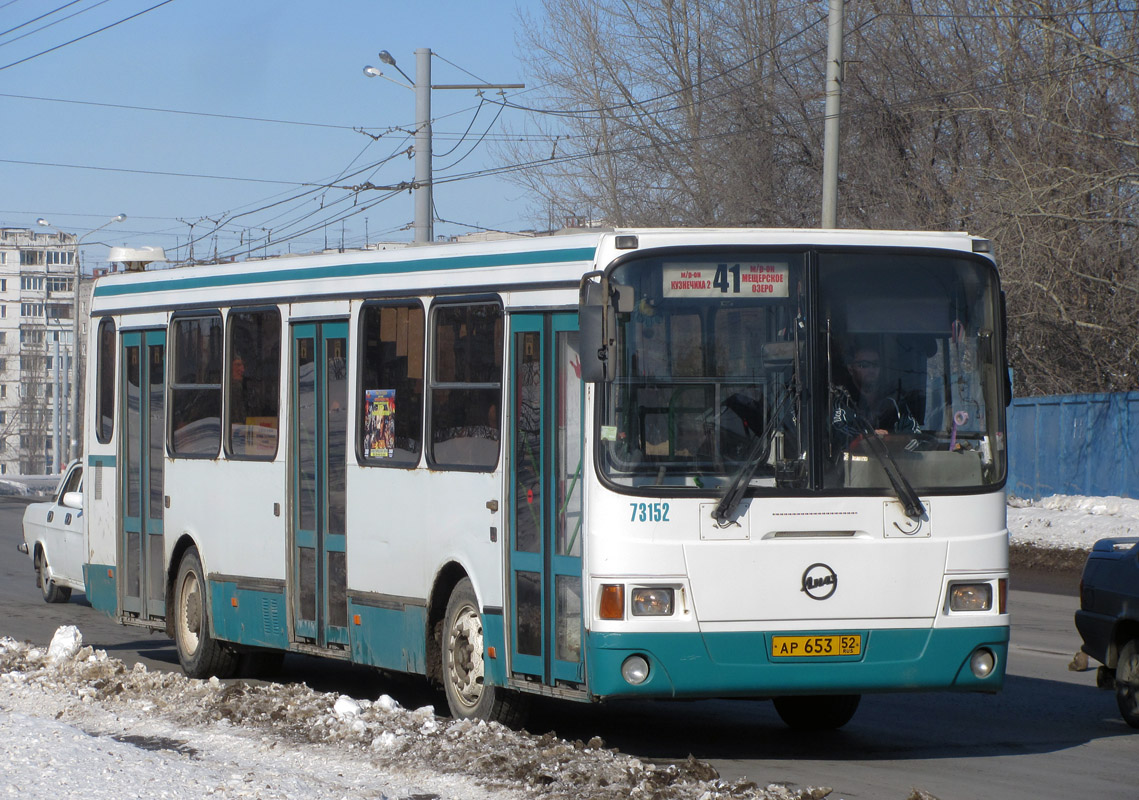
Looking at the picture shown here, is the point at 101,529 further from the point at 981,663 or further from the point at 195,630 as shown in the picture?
the point at 981,663

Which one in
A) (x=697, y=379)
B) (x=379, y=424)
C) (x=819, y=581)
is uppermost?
(x=697, y=379)

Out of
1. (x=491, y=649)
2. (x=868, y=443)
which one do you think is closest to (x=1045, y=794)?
(x=868, y=443)

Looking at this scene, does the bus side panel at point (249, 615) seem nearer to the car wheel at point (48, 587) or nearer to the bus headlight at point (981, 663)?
the bus headlight at point (981, 663)

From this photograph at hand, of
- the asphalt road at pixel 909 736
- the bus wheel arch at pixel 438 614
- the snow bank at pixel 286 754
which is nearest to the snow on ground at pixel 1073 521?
the asphalt road at pixel 909 736

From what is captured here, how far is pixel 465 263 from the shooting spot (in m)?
9.10

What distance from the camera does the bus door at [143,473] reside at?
12.2 metres

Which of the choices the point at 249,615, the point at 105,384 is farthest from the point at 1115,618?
the point at 105,384

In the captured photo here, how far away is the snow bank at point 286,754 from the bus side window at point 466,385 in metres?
1.46

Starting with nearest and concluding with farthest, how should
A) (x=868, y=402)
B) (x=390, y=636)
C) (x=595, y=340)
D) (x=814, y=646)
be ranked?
(x=595, y=340), (x=814, y=646), (x=868, y=402), (x=390, y=636)

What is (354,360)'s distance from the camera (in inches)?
396

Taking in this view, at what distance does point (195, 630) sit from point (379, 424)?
3084 mm

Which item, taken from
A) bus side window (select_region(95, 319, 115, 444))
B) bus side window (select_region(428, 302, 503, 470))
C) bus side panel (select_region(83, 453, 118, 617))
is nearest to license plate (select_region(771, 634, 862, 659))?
bus side window (select_region(428, 302, 503, 470))

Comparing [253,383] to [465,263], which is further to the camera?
[253,383]

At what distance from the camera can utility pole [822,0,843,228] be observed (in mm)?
20312
